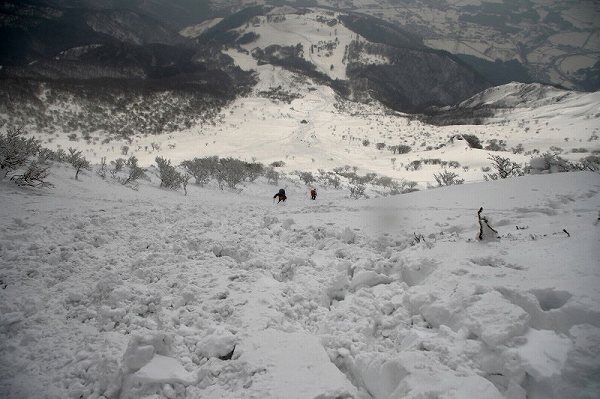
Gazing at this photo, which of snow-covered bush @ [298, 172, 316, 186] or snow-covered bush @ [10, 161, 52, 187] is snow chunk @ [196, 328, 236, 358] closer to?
snow-covered bush @ [10, 161, 52, 187]

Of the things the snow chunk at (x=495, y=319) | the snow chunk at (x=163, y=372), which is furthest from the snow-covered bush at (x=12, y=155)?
the snow chunk at (x=495, y=319)

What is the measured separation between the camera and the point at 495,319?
319 centimetres

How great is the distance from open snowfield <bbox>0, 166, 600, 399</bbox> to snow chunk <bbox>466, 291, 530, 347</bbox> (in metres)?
0.02

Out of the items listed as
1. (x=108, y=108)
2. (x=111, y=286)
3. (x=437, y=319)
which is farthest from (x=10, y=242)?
(x=108, y=108)

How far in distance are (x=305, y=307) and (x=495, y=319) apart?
2.30 meters

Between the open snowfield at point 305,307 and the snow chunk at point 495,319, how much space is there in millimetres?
16

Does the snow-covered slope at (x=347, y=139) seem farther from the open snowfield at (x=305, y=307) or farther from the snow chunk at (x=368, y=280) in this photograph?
the snow chunk at (x=368, y=280)

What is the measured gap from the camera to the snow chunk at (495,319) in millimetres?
3006

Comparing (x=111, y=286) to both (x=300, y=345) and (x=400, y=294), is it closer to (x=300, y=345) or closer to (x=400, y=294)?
(x=300, y=345)

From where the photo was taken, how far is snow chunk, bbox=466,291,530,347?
3006 millimetres

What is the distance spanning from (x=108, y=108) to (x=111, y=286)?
3646 cm

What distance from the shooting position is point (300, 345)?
3.80 m

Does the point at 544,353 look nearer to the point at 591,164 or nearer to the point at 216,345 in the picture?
the point at 216,345

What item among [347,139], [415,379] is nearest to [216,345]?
[415,379]
